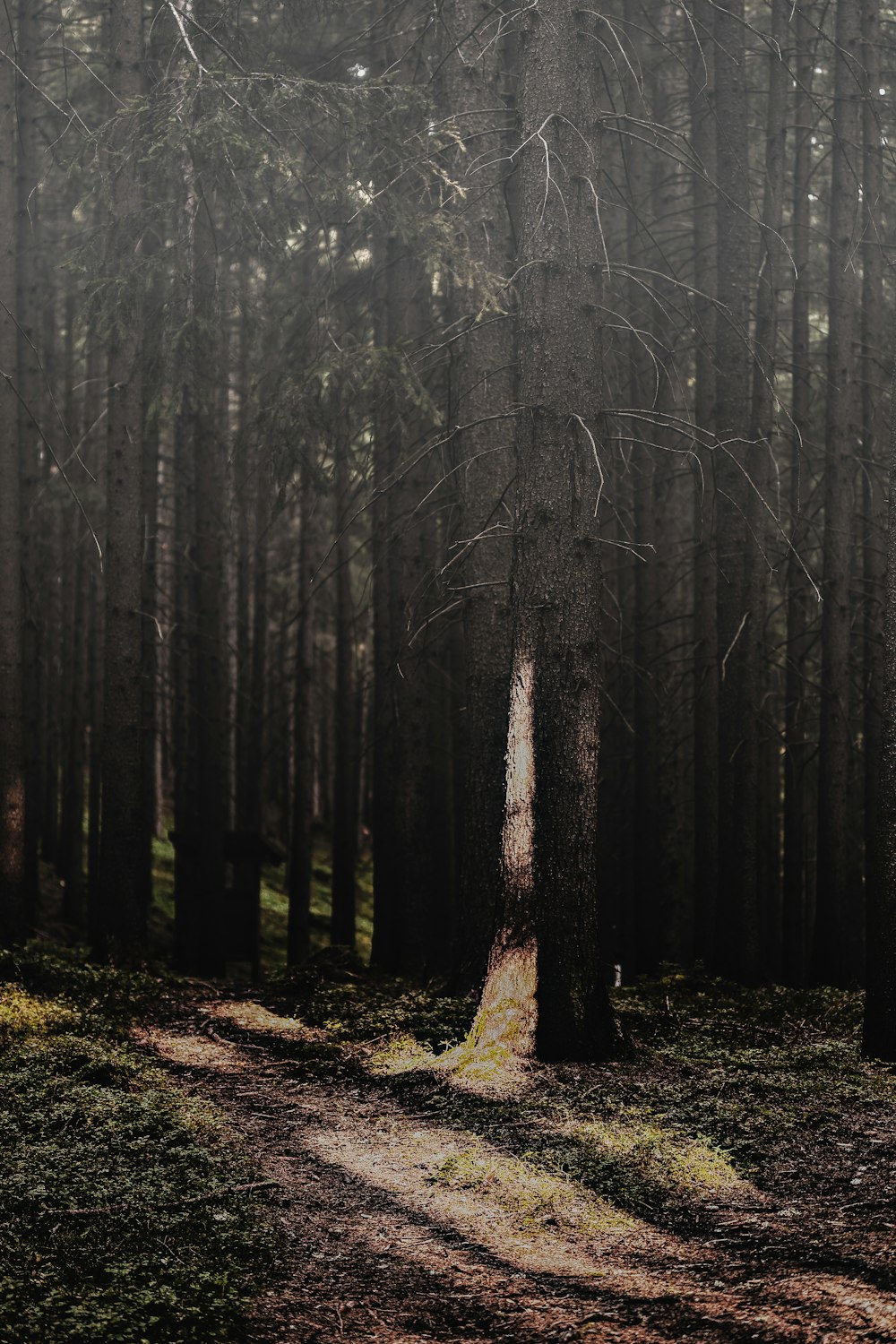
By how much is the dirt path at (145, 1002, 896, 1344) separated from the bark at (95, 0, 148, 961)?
5.66 metres

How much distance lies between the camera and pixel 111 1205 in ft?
16.0

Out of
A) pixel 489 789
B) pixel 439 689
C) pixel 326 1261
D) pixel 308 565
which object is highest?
pixel 308 565

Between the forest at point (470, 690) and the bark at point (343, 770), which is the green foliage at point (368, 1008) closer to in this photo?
the forest at point (470, 690)

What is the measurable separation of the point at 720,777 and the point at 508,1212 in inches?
300

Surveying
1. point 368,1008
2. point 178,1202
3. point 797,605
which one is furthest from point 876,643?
point 178,1202

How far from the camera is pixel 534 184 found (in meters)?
7.61

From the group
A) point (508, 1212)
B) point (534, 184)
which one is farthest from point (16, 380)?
point (508, 1212)

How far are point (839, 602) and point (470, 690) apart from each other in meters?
4.85

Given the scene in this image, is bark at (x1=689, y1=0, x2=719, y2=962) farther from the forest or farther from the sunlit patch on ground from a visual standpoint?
the sunlit patch on ground

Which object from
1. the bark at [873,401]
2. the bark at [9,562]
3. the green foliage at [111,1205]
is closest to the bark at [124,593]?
the bark at [9,562]

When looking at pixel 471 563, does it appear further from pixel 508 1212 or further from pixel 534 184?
pixel 508 1212

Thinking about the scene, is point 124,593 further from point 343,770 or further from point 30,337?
point 343,770

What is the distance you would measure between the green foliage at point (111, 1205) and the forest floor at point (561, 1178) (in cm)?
21

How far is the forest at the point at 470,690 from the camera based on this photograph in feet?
15.7
